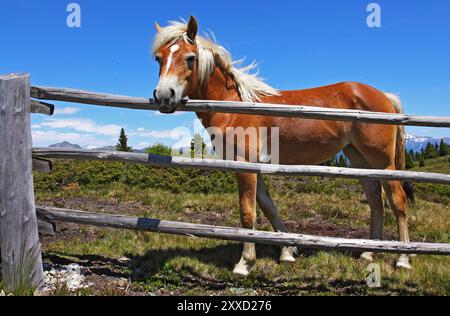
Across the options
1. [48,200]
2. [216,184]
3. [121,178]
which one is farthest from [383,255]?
[121,178]

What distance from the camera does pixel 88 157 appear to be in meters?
4.20

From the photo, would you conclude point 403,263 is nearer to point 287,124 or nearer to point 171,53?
point 287,124

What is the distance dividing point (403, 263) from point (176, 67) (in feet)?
12.4

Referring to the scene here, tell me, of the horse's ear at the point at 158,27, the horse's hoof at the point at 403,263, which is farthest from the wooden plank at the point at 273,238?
the horse's ear at the point at 158,27

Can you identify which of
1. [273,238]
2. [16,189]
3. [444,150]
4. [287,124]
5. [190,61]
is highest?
[190,61]

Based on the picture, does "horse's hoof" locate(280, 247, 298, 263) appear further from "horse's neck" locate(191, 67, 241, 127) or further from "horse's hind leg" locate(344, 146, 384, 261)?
"horse's neck" locate(191, 67, 241, 127)

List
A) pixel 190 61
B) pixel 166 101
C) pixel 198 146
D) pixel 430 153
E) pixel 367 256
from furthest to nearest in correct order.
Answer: pixel 430 153 → pixel 198 146 → pixel 367 256 → pixel 190 61 → pixel 166 101

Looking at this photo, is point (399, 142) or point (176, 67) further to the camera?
point (399, 142)

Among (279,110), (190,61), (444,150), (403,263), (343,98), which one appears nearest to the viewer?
(279,110)

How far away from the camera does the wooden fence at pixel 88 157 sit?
A: 370 cm

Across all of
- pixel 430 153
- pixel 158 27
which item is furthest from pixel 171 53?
pixel 430 153

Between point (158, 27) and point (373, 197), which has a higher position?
point (158, 27)
